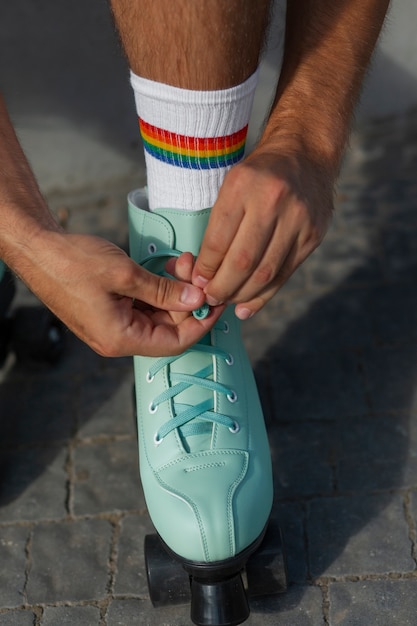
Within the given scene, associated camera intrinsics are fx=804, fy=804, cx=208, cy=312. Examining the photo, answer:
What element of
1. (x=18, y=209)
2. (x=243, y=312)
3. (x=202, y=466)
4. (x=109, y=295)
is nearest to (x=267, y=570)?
(x=202, y=466)

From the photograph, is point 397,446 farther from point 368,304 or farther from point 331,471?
point 368,304

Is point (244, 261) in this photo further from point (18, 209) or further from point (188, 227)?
point (18, 209)

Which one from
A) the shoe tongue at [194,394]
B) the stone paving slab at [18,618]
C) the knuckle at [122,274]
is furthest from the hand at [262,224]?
the stone paving slab at [18,618]

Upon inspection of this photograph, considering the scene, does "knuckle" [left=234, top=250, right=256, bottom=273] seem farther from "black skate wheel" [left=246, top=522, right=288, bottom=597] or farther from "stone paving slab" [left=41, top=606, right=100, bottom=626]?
"stone paving slab" [left=41, top=606, right=100, bottom=626]

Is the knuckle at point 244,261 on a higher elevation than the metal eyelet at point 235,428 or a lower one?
higher

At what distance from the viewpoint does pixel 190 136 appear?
1399 mm

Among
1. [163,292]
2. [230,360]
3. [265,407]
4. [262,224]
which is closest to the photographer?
[262,224]

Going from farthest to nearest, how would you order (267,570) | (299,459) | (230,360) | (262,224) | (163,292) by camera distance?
(299,459), (230,360), (267,570), (163,292), (262,224)

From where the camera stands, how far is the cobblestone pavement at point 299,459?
1512mm

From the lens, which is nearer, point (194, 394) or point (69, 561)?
point (194, 394)

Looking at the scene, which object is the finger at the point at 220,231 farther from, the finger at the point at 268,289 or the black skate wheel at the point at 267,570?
the black skate wheel at the point at 267,570

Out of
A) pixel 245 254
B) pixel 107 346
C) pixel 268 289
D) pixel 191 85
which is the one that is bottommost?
pixel 107 346

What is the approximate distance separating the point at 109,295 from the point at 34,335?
738mm

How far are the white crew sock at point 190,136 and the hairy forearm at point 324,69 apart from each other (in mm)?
73
